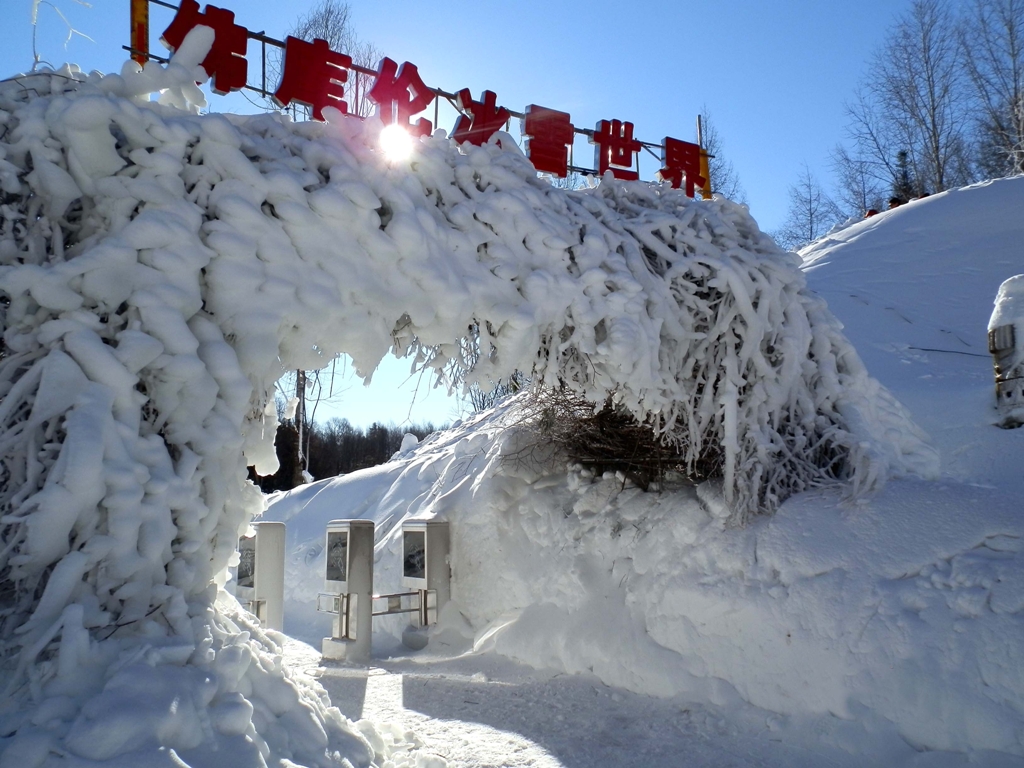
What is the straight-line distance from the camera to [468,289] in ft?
10.5

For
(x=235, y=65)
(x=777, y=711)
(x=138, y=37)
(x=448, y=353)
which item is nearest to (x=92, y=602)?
(x=448, y=353)

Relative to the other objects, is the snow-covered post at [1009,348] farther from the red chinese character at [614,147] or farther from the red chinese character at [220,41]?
the red chinese character at [220,41]

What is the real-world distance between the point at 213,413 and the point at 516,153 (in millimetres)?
2166

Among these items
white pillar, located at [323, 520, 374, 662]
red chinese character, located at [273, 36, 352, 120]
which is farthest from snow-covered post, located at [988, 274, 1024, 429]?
white pillar, located at [323, 520, 374, 662]

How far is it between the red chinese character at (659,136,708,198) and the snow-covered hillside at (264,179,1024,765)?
103 inches

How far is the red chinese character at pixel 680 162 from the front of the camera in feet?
21.4

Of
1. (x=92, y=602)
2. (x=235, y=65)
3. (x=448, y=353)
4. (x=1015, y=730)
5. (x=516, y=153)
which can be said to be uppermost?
(x=235, y=65)

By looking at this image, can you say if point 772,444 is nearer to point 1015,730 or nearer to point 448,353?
point 1015,730

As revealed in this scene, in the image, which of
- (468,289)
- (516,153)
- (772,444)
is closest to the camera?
(468,289)

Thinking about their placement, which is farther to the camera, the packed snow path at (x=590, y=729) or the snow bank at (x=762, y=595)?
the packed snow path at (x=590, y=729)

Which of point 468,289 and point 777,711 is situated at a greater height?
point 468,289

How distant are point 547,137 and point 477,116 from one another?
0.57 meters

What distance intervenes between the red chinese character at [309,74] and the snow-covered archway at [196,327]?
174 cm

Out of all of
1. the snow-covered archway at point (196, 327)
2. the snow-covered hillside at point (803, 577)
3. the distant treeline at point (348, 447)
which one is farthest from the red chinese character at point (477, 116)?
the distant treeline at point (348, 447)
